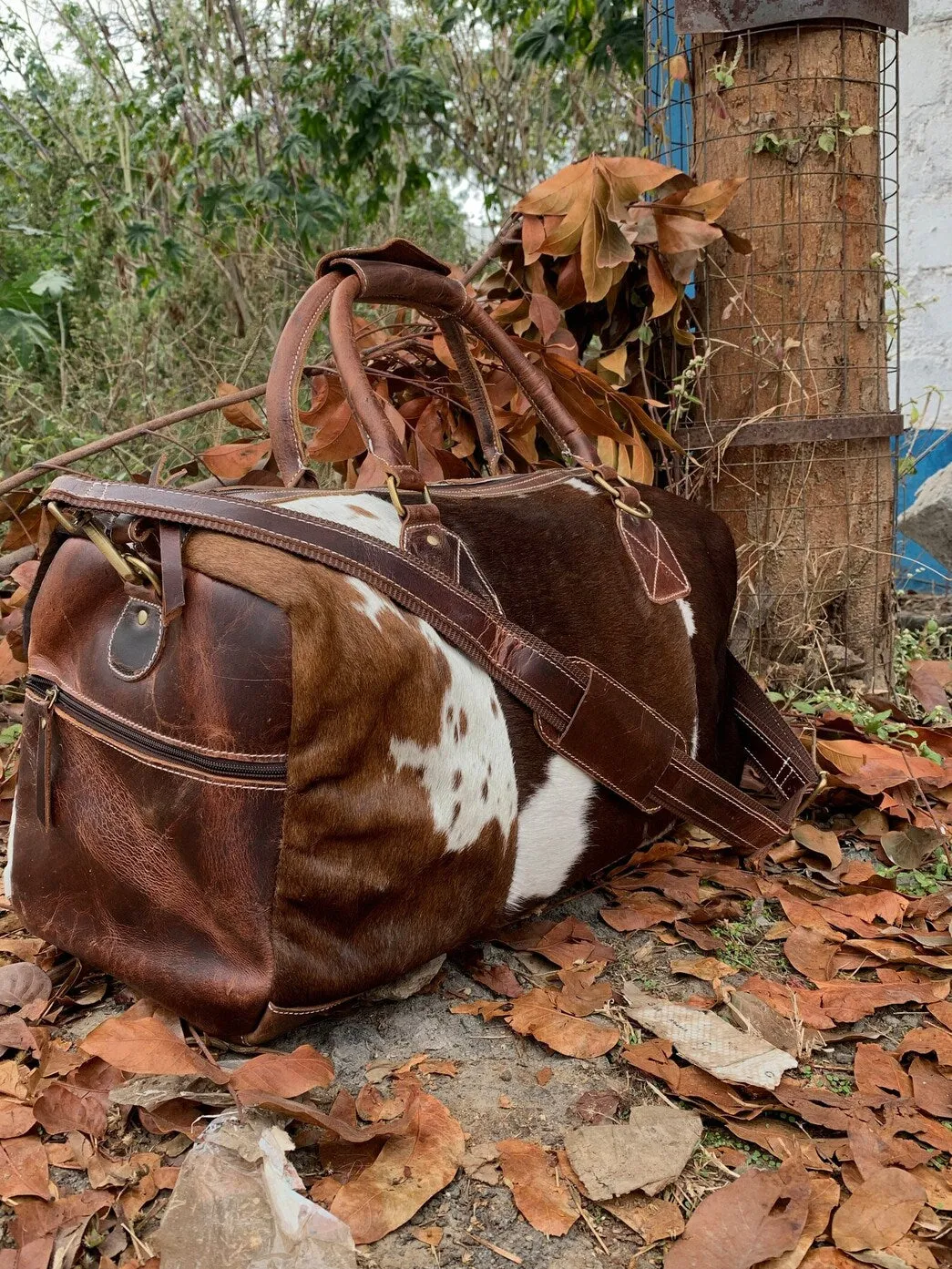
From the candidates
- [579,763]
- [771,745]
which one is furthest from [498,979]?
[771,745]

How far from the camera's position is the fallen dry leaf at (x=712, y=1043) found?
1.14m

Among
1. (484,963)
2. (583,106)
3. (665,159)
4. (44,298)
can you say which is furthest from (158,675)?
(583,106)

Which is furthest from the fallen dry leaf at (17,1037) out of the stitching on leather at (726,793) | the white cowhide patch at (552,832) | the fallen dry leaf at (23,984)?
the stitching on leather at (726,793)

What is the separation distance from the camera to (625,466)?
7.29 feet

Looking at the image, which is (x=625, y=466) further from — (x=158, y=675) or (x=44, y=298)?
(x=44, y=298)

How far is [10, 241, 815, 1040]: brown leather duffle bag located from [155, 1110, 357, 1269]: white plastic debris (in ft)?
0.46

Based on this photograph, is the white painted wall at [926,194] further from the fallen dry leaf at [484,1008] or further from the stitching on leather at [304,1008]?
the stitching on leather at [304,1008]

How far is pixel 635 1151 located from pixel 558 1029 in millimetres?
210

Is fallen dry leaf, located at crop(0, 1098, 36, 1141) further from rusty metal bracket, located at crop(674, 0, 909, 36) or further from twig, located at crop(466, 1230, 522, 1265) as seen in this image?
rusty metal bracket, located at crop(674, 0, 909, 36)

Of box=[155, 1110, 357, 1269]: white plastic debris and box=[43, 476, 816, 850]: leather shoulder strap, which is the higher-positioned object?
box=[43, 476, 816, 850]: leather shoulder strap

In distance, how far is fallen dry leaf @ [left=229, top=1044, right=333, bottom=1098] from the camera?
1.04 m

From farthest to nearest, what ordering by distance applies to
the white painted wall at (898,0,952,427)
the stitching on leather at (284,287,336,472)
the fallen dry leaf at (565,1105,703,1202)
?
the white painted wall at (898,0,952,427)
the stitching on leather at (284,287,336,472)
the fallen dry leaf at (565,1105,703,1202)

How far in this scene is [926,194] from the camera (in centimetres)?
393

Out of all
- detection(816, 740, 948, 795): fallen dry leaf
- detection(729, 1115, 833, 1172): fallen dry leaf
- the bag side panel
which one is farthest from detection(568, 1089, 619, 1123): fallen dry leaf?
detection(816, 740, 948, 795): fallen dry leaf
